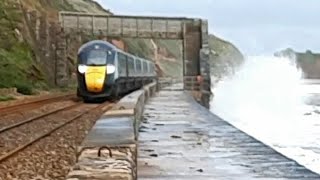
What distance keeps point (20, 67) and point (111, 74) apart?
16277 millimetres

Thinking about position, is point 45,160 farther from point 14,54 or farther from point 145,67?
point 145,67

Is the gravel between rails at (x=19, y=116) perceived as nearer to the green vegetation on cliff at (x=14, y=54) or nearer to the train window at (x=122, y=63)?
the train window at (x=122, y=63)

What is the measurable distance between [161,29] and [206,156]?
4948cm

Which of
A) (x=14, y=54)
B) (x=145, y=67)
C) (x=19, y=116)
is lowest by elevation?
(x=19, y=116)

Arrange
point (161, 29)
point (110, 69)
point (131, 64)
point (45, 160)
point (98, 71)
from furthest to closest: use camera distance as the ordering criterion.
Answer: point (161, 29)
point (131, 64)
point (110, 69)
point (98, 71)
point (45, 160)

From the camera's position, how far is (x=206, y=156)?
13.4 m

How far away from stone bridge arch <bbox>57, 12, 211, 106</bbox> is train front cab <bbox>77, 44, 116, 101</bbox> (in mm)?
23187

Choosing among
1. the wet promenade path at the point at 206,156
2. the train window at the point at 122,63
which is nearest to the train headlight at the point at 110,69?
the train window at the point at 122,63

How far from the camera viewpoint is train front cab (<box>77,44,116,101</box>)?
37.0m

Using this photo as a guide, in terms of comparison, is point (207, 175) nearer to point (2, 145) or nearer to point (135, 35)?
point (2, 145)

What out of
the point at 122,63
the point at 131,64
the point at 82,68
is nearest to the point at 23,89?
the point at 131,64

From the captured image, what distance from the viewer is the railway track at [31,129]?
54.4 ft

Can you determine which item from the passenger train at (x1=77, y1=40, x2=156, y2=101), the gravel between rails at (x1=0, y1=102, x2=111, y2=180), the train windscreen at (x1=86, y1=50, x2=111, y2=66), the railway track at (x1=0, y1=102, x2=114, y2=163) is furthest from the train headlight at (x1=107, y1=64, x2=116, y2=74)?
the gravel between rails at (x1=0, y1=102, x2=111, y2=180)

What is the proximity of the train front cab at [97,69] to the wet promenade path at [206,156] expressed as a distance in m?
16.8
